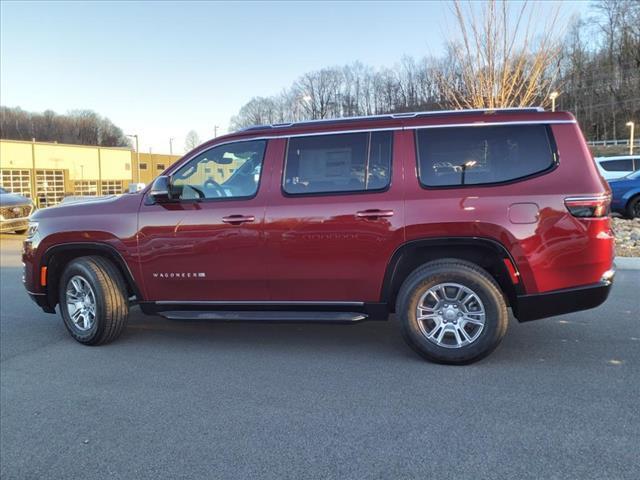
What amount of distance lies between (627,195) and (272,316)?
12221 mm

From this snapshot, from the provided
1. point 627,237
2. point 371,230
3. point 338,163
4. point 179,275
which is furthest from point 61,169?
point 371,230

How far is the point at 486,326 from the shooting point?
4160mm

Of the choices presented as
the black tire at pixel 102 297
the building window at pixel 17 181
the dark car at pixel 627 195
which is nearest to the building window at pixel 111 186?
the building window at pixel 17 181

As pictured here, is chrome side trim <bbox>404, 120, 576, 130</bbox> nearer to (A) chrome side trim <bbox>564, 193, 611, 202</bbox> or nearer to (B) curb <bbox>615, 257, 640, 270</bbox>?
(A) chrome side trim <bbox>564, 193, 611, 202</bbox>

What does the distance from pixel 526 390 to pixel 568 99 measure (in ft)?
278

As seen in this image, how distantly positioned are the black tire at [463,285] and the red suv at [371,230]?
0.04 feet

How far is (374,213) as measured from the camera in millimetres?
4258

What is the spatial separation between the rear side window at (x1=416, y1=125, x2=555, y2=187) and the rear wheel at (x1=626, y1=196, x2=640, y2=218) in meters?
11.2

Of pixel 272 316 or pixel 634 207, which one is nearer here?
pixel 272 316

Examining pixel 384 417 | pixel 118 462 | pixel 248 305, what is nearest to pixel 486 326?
pixel 384 417

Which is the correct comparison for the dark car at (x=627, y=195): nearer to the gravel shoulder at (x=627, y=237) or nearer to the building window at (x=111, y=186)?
the gravel shoulder at (x=627, y=237)

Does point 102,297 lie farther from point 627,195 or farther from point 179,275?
point 627,195

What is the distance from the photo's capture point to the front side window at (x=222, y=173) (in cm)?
474

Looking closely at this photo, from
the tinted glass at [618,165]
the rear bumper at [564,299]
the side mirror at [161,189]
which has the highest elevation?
the tinted glass at [618,165]
